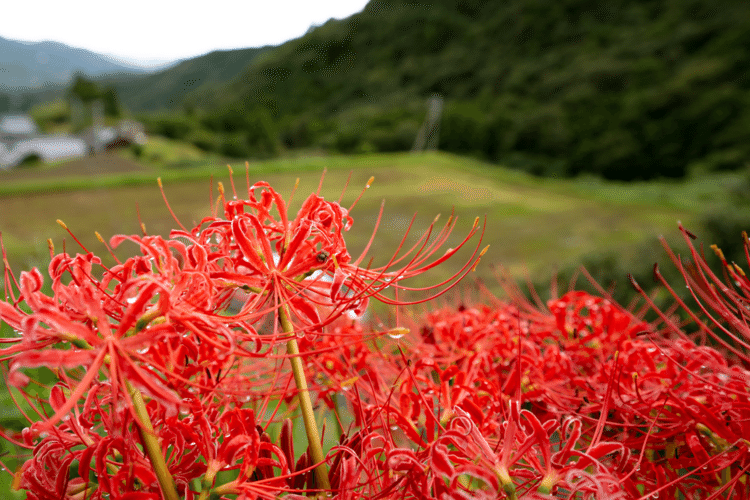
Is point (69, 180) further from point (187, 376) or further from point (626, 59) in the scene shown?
point (626, 59)

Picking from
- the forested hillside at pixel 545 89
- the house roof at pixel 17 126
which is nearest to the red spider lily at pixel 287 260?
the house roof at pixel 17 126

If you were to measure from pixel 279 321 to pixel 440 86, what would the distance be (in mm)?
30254

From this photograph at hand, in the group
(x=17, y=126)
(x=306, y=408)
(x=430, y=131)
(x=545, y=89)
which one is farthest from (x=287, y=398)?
(x=545, y=89)

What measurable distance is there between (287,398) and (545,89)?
1087 inches

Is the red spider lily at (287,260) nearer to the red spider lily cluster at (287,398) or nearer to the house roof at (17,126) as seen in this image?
the red spider lily cluster at (287,398)

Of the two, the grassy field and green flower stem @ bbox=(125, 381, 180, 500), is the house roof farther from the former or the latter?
green flower stem @ bbox=(125, 381, 180, 500)

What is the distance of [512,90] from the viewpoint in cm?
2644

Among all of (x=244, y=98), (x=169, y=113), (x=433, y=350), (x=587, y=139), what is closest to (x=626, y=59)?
(x=587, y=139)

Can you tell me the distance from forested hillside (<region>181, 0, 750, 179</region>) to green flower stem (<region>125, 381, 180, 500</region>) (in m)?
14.9

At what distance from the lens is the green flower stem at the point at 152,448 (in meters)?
0.43

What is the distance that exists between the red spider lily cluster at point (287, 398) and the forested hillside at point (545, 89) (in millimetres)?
14787

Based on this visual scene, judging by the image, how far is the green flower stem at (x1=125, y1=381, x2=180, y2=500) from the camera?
0.43 meters

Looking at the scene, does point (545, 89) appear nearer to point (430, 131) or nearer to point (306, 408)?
point (430, 131)

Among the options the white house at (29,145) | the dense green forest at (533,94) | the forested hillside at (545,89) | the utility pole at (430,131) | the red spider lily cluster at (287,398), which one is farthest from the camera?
the utility pole at (430,131)
